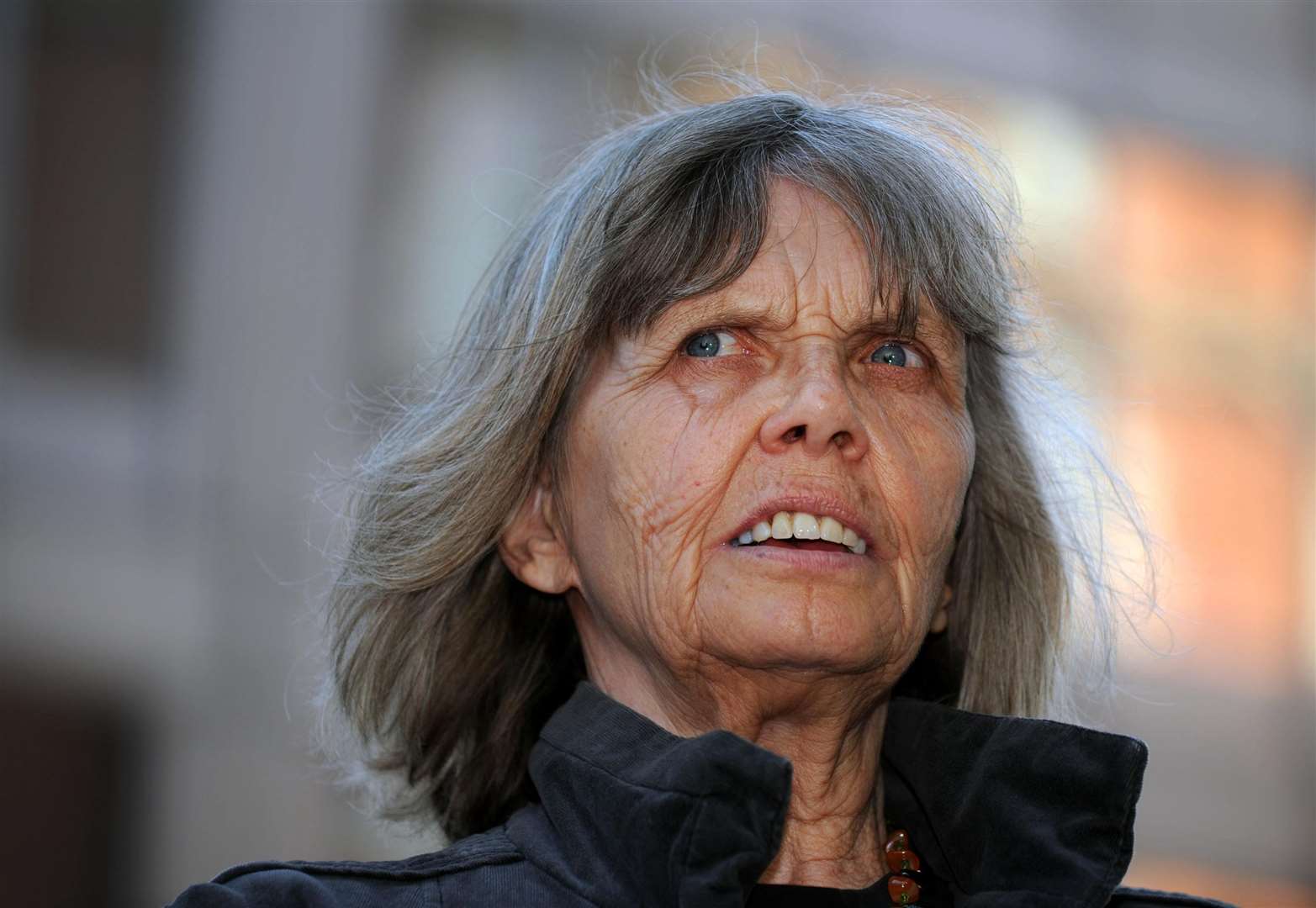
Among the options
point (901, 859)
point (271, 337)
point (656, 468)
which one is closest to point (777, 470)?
point (656, 468)

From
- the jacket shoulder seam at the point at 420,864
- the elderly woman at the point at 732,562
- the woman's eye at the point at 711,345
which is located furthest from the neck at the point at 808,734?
the woman's eye at the point at 711,345

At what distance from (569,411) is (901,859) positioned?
84 centimetres

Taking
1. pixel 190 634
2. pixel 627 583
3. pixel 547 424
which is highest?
pixel 547 424

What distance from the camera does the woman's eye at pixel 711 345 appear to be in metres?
2.50

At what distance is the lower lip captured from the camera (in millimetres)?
2328

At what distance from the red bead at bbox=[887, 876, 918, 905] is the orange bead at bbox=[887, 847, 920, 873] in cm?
3

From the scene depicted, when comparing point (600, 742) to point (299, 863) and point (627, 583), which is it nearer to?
point (627, 583)

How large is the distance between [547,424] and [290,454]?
5704 millimetres

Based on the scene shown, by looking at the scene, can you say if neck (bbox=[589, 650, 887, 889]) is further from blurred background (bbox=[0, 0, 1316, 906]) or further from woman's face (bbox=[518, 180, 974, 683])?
blurred background (bbox=[0, 0, 1316, 906])

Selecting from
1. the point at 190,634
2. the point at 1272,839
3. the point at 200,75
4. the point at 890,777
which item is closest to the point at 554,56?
the point at 200,75

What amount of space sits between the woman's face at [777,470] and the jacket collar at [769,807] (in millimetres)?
167

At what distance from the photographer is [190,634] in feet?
25.9

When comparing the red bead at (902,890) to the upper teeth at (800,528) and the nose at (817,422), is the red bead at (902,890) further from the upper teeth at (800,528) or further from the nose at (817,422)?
the nose at (817,422)

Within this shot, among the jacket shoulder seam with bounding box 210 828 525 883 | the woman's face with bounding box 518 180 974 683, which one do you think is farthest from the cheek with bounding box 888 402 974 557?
the jacket shoulder seam with bounding box 210 828 525 883
